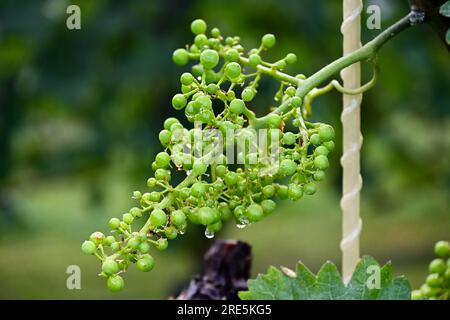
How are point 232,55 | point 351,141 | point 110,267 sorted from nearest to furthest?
point 110,267
point 232,55
point 351,141

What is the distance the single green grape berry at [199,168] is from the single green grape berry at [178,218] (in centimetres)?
3

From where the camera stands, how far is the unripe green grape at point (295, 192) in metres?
0.68

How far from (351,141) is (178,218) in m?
0.29

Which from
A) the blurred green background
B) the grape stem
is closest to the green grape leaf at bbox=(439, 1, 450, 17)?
the grape stem

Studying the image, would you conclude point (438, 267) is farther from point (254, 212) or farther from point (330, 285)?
point (254, 212)

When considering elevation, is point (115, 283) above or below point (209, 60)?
below

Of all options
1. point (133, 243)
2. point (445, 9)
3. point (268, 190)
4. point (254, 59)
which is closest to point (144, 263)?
point (133, 243)

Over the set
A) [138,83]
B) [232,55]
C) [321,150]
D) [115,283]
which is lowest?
[115,283]

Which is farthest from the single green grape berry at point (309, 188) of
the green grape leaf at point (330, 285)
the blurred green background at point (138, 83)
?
the blurred green background at point (138, 83)

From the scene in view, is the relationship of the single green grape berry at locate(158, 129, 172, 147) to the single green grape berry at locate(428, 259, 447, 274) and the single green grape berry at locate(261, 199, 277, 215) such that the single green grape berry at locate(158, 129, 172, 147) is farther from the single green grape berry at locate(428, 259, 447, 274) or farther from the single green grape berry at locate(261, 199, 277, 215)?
the single green grape berry at locate(428, 259, 447, 274)

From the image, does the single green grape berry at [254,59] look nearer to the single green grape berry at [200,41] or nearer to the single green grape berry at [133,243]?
the single green grape berry at [200,41]

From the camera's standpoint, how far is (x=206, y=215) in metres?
0.65

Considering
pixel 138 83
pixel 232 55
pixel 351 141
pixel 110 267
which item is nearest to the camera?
pixel 110 267

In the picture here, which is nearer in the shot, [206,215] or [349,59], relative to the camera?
[206,215]
